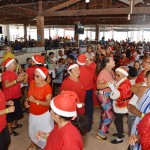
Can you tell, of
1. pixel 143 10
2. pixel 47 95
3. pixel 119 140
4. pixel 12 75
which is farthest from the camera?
pixel 143 10

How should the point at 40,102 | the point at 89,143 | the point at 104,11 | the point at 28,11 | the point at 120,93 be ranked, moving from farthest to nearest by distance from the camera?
the point at 104,11 < the point at 28,11 < the point at 89,143 < the point at 120,93 < the point at 40,102

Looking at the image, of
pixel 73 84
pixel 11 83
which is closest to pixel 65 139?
pixel 73 84

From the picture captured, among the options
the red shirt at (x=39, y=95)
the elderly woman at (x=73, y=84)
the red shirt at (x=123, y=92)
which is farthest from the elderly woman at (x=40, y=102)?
the red shirt at (x=123, y=92)

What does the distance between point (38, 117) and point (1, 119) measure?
0.63m

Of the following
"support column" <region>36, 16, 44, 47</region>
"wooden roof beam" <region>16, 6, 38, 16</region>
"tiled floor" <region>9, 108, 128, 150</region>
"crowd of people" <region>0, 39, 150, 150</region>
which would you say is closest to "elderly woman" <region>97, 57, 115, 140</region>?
"crowd of people" <region>0, 39, 150, 150</region>

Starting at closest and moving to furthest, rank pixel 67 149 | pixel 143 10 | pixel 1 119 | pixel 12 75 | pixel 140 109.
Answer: pixel 67 149 → pixel 140 109 → pixel 1 119 → pixel 12 75 → pixel 143 10

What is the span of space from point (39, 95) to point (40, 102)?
0.09 meters

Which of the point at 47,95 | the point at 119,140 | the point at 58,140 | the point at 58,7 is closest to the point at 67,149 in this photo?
the point at 58,140

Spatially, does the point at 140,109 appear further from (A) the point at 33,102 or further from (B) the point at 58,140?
(A) the point at 33,102

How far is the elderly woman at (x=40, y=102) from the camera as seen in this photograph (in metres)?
2.81

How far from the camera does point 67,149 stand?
1585 millimetres

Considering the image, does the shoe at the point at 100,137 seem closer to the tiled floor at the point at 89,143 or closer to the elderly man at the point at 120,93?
the tiled floor at the point at 89,143

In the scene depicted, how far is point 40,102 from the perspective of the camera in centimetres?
280

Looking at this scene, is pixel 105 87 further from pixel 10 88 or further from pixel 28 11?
pixel 28 11
